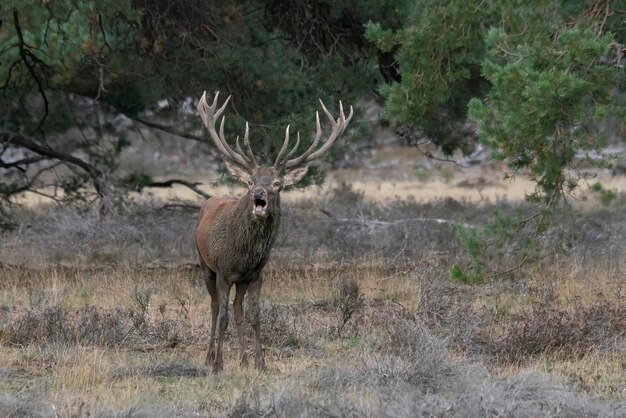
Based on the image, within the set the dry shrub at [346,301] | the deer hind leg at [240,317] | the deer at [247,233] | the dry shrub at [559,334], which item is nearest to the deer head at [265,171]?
the deer at [247,233]

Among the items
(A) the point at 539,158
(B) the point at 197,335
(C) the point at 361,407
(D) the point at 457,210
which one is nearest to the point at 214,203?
(B) the point at 197,335

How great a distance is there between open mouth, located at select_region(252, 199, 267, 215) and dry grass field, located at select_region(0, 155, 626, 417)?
1338 mm

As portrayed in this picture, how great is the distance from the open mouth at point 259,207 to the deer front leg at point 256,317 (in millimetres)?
864

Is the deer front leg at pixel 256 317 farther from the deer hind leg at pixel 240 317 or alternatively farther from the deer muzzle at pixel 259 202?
the deer muzzle at pixel 259 202

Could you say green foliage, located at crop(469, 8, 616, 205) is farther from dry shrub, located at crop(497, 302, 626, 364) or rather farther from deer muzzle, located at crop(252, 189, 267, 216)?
deer muzzle, located at crop(252, 189, 267, 216)

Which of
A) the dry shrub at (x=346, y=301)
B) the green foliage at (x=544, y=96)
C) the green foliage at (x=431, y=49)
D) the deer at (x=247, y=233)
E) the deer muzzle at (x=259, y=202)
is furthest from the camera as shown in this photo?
the green foliage at (x=431, y=49)

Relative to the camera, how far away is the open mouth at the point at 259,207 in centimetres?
1012

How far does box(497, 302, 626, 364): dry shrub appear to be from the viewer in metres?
10.4

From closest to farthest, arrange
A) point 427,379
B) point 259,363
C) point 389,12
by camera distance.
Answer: point 427,379 → point 259,363 → point 389,12

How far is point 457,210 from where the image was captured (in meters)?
24.5

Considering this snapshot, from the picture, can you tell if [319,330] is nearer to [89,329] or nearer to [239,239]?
[239,239]

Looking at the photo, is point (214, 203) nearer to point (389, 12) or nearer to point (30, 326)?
point (30, 326)

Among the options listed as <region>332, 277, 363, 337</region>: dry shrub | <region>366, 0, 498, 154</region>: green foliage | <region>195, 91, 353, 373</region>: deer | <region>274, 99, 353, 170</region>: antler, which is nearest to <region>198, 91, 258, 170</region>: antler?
<region>195, 91, 353, 373</region>: deer

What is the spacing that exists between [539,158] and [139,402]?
555 cm
